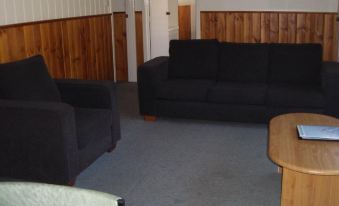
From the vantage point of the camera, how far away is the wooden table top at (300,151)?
7.45 ft

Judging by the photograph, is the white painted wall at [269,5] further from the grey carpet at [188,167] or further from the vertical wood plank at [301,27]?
the grey carpet at [188,167]

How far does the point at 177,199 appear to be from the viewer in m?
2.85

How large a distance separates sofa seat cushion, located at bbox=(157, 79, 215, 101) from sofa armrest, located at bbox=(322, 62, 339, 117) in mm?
1113

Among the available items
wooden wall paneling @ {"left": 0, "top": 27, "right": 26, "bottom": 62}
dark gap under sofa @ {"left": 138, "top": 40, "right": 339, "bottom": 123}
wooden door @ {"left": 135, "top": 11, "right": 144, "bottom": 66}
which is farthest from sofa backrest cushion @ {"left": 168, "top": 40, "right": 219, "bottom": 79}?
wooden door @ {"left": 135, "top": 11, "right": 144, "bottom": 66}

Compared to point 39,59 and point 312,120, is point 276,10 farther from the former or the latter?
point 39,59

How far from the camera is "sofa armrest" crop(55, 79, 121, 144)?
3.60m

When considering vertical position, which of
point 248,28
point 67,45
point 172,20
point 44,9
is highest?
point 44,9

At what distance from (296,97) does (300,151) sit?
1.75 metres

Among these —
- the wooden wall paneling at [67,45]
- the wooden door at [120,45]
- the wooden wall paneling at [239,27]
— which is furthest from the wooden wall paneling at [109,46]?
the wooden wall paneling at [239,27]

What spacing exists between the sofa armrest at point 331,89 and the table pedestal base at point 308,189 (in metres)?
1.79

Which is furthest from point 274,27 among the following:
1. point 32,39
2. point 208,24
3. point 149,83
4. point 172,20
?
point 32,39

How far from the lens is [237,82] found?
4621 millimetres

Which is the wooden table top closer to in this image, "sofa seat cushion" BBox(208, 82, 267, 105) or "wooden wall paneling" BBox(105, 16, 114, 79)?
"sofa seat cushion" BBox(208, 82, 267, 105)

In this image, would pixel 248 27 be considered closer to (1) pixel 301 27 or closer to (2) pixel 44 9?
(1) pixel 301 27
